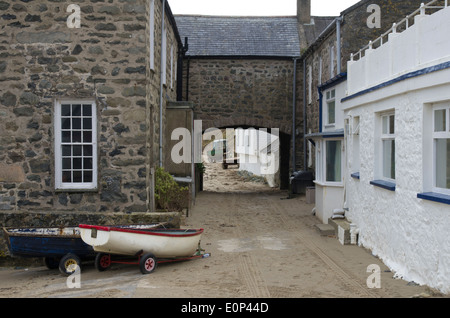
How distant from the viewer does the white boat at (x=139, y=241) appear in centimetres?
863

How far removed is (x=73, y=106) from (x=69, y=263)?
386 centimetres

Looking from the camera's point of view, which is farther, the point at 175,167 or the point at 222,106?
the point at 222,106

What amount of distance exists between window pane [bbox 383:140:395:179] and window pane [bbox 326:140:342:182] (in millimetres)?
3878

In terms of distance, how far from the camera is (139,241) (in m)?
9.00

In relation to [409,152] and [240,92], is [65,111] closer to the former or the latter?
[409,152]

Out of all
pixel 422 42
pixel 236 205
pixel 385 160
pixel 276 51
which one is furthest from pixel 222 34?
pixel 422 42

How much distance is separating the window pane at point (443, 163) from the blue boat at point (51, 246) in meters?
6.06

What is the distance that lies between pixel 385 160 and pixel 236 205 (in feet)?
32.3

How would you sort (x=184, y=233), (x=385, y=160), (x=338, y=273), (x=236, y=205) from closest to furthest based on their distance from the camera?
1. (x=338, y=273)
2. (x=184, y=233)
3. (x=385, y=160)
4. (x=236, y=205)

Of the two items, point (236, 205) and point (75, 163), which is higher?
A: point (75, 163)

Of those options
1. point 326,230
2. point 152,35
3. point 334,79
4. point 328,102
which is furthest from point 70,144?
point 328,102

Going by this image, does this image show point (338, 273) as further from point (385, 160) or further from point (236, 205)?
point (236, 205)

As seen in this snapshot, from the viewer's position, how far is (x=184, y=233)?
378 inches

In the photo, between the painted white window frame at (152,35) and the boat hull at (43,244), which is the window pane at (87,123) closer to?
the painted white window frame at (152,35)
